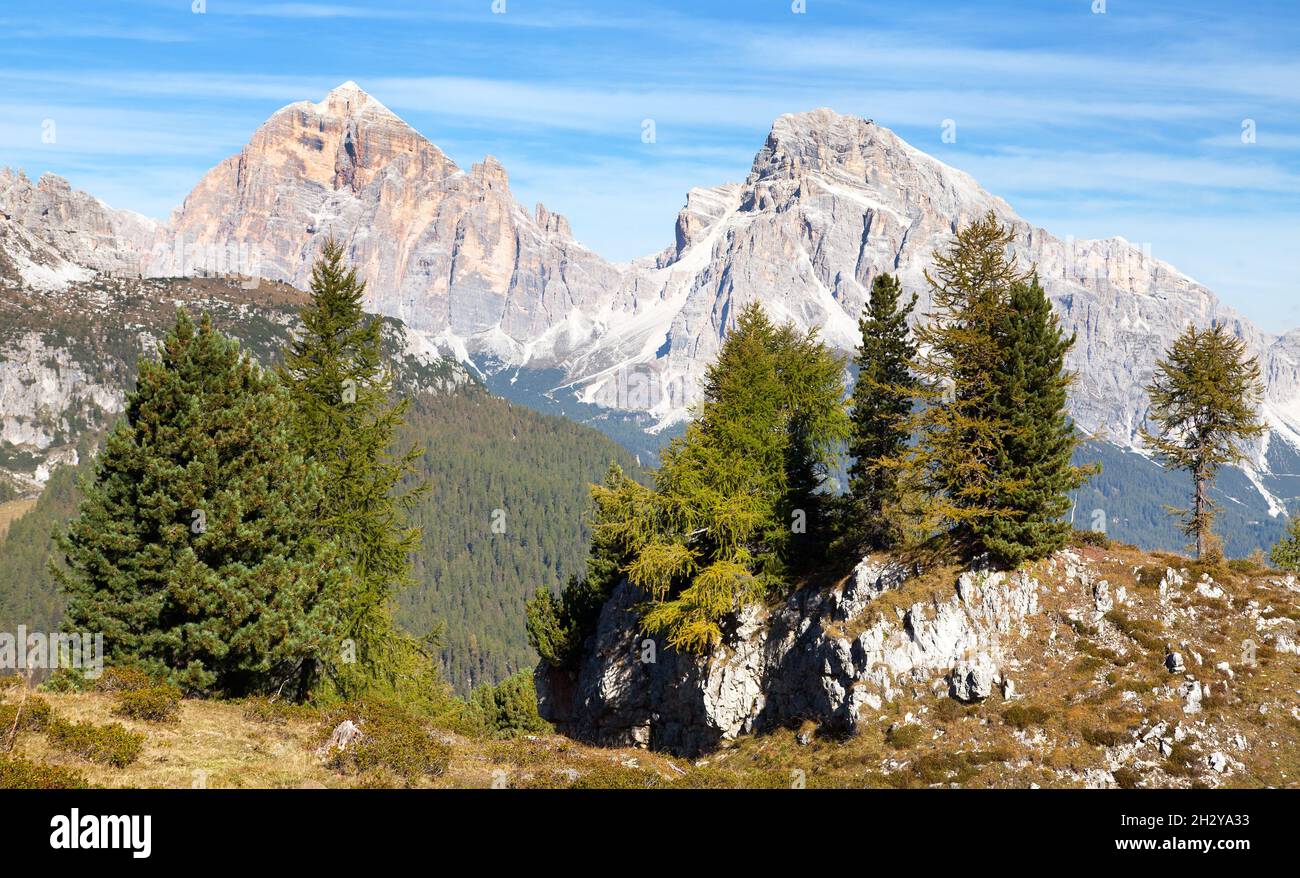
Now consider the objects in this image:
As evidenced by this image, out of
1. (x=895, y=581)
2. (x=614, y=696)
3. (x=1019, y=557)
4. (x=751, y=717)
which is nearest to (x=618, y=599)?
(x=614, y=696)

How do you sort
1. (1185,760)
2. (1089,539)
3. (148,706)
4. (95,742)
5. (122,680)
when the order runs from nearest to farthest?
1. (95,742)
2. (148,706)
3. (122,680)
4. (1185,760)
5. (1089,539)

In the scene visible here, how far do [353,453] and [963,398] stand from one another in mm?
25211

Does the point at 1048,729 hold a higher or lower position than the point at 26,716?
lower

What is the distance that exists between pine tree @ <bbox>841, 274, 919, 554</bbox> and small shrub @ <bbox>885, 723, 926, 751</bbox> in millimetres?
9837

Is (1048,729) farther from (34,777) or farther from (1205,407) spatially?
(34,777)

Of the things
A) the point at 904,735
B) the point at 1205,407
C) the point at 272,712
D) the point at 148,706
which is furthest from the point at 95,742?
the point at 1205,407

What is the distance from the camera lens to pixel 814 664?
126 feet

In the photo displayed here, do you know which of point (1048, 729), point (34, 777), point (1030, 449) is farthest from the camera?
point (1030, 449)

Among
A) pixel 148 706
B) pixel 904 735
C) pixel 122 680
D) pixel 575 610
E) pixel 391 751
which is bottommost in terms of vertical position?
pixel 904 735

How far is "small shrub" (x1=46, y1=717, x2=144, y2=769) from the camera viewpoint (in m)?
17.7

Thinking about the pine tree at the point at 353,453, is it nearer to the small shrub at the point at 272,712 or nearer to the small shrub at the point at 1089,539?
the small shrub at the point at 272,712

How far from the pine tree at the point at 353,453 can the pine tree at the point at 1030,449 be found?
23878 millimetres
